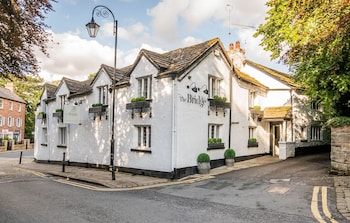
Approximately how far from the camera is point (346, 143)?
12031 millimetres

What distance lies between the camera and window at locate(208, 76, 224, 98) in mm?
17075

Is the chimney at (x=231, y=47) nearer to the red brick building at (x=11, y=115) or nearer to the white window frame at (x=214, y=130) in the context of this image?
the white window frame at (x=214, y=130)

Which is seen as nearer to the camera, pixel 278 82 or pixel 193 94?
pixel 193 94

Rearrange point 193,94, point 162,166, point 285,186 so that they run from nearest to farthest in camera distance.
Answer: point 285,186, point 162,166, point 193,94

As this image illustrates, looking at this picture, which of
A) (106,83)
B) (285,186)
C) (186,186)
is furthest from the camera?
(106,83)

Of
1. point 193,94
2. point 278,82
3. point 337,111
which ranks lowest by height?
point 337,111

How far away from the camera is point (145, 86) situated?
16328mm

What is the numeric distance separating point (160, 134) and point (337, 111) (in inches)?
395

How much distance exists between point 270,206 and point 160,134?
7811mm

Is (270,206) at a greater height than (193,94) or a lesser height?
lesser

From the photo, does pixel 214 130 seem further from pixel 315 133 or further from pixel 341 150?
pixel 315 133

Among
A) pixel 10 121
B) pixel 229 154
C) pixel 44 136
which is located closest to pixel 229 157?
pixel 229 154

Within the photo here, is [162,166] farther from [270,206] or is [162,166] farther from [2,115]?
[2,115]

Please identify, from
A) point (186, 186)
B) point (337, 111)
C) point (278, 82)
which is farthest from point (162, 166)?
point (278, 82)
